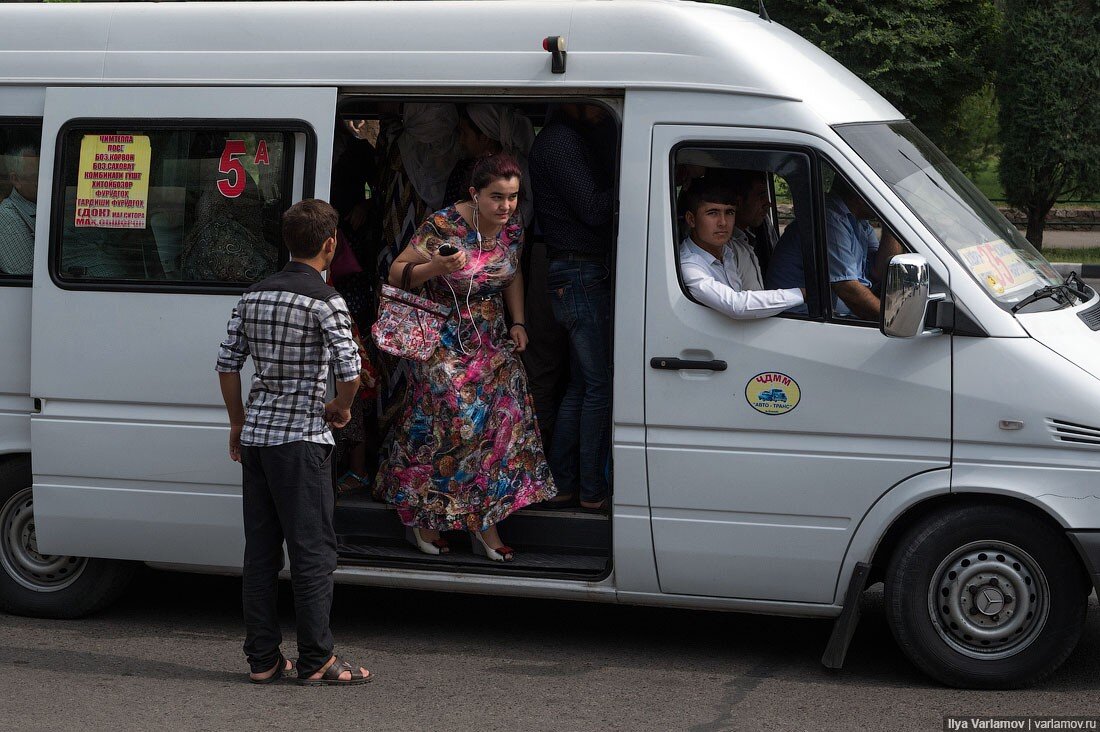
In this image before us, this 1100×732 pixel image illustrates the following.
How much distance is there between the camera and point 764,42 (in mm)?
5188

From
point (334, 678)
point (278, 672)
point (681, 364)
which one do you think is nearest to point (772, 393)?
point (681, 364)

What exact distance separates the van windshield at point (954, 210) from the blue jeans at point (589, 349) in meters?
1.24

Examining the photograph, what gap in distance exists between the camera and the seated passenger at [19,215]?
580cm

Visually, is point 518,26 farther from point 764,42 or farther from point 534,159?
point 764,42

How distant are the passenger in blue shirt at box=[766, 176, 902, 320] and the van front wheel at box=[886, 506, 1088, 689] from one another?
0.88 metres

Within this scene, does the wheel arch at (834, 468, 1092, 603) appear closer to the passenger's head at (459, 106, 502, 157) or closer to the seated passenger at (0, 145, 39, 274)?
the passenger's head at (459, 106, 502, 157)

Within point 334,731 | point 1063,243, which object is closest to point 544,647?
point 334,731

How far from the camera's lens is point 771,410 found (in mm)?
4992

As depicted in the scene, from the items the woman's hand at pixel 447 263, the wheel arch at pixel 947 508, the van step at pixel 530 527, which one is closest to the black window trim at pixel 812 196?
the wheel arch at pixel 947 508

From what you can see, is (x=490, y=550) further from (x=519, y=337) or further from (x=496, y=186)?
(x=496, y=186)

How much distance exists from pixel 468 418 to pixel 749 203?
1.51m

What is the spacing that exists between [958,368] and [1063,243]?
19251 millimetres

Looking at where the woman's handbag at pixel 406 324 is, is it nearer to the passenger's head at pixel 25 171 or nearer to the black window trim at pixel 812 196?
the black window trim at pixel 812 196

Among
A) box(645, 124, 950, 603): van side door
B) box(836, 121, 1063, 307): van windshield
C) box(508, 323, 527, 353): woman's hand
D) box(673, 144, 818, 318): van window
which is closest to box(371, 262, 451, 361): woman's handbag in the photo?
box(508, 323, 527, 353): woman's hand
